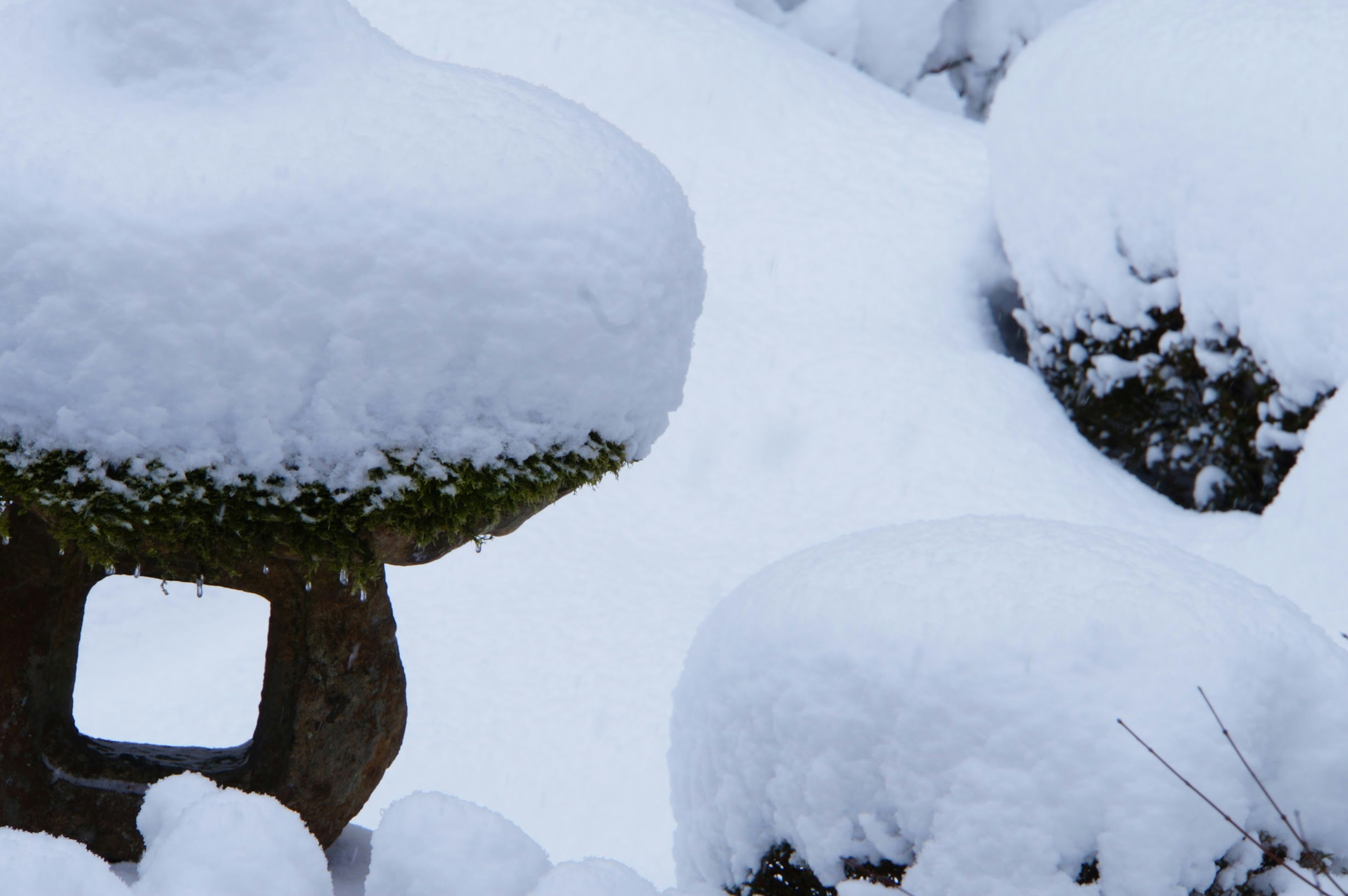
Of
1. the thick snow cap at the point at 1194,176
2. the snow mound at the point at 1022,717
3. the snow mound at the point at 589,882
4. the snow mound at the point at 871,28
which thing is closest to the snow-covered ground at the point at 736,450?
the snow mound at the point at 1022,717

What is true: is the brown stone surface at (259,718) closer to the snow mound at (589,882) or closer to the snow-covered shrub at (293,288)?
the snow-covered shrub at (293,288)

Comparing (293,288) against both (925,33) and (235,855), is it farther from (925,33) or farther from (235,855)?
(925,33)

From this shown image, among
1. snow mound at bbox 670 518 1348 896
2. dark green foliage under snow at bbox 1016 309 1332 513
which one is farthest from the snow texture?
dark green foliage under snow at bbox 1016 309 1332 513

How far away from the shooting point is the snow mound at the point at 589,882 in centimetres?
152

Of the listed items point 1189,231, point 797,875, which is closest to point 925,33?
point 1189,231

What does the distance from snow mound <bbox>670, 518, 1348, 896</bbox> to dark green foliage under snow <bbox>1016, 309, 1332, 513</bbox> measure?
3030mm

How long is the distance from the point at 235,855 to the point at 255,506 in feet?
1.55

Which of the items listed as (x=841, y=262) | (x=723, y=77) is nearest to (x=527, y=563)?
(x=841, y=262)

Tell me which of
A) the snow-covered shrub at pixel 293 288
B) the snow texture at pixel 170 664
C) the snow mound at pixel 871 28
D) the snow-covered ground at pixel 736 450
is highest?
the snow-covered shrub at pixel 293 288

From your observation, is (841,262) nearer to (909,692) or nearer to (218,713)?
(218,713)

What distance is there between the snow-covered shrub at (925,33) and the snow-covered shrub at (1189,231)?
4.69 meters

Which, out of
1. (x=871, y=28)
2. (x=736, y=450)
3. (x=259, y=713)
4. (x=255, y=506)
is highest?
(x=255, y=506)

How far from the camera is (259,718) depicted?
2.25 m

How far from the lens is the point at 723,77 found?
7.35m
